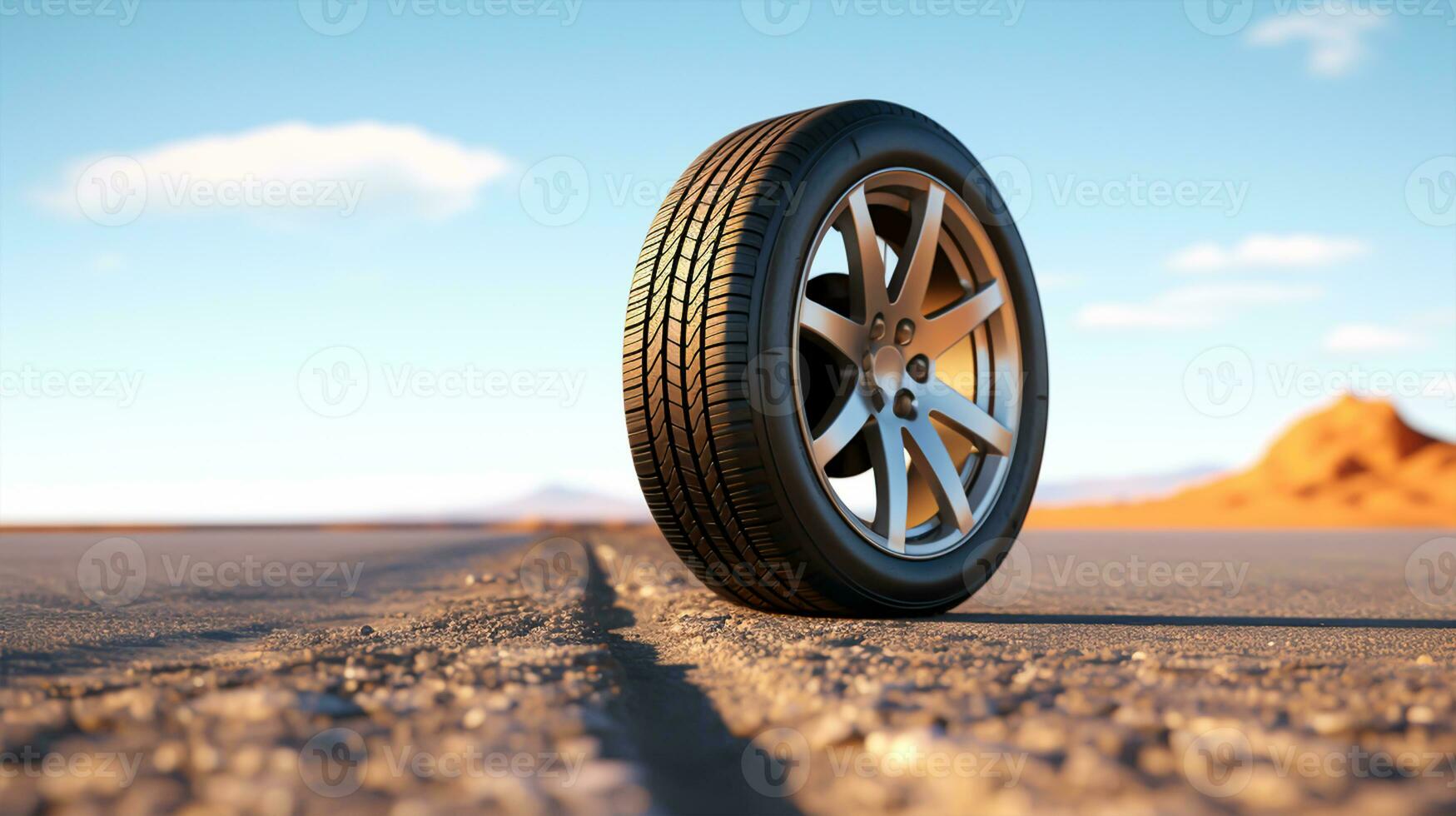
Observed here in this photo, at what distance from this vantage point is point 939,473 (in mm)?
3213

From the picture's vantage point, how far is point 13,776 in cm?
123

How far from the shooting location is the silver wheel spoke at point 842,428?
2.78 metres

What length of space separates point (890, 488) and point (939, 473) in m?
0.28

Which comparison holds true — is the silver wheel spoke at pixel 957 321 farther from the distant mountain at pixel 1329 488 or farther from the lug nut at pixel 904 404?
the distant mountain at pixel 1329 488

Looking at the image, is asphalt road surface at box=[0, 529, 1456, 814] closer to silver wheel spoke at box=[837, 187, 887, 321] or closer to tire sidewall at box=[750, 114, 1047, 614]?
tire sidewall at box=[750, 114, 1047, 614]

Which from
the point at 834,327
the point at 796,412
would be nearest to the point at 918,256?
the point at 834,327

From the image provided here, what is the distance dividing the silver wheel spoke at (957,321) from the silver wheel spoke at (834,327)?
335mm

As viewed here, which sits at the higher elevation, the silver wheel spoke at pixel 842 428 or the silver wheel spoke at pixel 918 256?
the silver wheel spoke at pixel 918 256

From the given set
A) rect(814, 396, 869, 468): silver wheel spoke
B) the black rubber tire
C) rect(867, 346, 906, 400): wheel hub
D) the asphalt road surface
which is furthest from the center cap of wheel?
the asphalt road surface

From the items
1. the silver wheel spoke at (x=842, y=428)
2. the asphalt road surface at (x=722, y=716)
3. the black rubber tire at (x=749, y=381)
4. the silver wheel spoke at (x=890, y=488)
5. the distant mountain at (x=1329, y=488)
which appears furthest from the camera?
the distant mountain at (x=1329, y=488)

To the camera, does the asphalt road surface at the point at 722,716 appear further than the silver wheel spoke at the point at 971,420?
No

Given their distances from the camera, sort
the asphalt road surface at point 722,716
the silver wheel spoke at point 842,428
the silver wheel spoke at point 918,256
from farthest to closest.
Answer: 1. the silver wheel spoke at point 918,256
2. the silver wheel spoke at point 842,428
3. the asphalt road surface at point 722,716

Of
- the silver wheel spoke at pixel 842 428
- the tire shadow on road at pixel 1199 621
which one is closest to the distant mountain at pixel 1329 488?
the tire shadow on road at pixel 1199 621

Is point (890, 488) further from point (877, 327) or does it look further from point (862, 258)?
point (862, 258)
